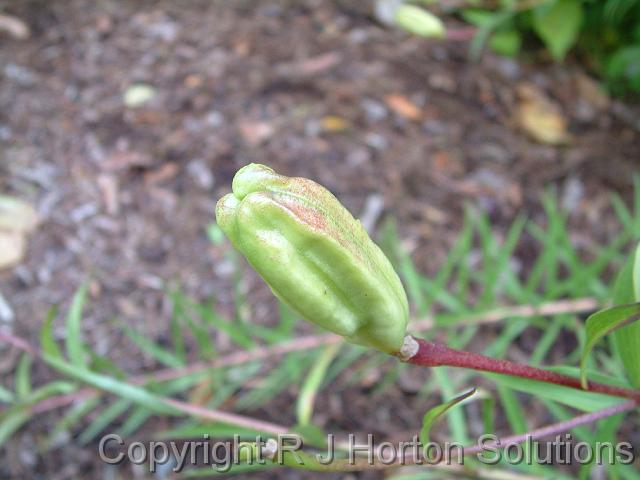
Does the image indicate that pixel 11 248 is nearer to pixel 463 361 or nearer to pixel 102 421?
pixel 102 421

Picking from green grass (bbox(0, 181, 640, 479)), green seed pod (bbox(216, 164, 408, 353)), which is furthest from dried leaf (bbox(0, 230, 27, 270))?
green seed pod (bbox(216, 164, 408, 353))

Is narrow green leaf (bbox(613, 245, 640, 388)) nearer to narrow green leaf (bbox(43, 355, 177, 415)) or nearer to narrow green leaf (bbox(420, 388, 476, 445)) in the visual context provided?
narrow green leaf (bbox(420, 388, 476, 445))

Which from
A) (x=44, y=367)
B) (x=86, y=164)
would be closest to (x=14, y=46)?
(x=86, y=164)

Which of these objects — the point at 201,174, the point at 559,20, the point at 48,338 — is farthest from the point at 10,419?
the point at 559,20

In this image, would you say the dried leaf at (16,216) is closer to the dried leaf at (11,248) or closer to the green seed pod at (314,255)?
the dried leaf at (11,248)

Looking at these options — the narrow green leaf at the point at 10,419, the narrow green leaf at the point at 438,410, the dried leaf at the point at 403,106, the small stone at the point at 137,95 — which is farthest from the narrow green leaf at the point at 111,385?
the dried leaf at the point at 403,106

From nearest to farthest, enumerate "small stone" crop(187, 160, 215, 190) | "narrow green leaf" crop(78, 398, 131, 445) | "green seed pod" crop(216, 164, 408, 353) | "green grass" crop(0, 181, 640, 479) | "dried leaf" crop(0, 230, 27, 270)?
1. "green seed pod" crop(216, 164, 408, 353)
2. "green grass" crop(0, 181, 640, 479)
3. "narrow green leaf" crop(78, 398, 131, 445)
4. "dried leaf" crop(0, 230, 27, 270)
5. "small stone" crop(187, 160, 215, 190)

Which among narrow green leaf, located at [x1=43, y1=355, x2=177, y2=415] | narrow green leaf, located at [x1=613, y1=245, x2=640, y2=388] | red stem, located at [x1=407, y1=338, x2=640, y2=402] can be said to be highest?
red stem, located at [x1=407, y1=338, x2=640, y2=402]
